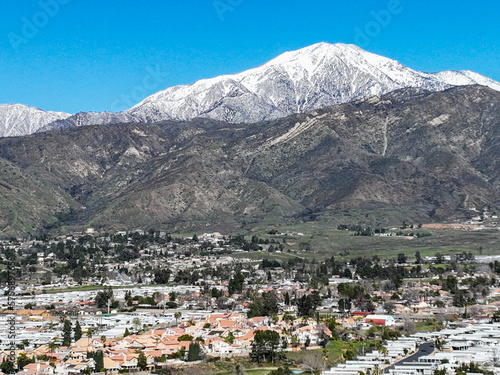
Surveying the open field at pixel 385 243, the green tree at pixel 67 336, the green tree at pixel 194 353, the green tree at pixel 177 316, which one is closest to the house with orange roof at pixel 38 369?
the green tree at pixel 67 336

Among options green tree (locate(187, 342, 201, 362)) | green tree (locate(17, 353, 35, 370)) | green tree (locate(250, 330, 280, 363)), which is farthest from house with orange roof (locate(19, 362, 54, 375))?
green tree (locate(250, 330, 280, 363))

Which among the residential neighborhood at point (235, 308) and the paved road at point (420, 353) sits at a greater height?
the residential neighborhood at point (235, 308)

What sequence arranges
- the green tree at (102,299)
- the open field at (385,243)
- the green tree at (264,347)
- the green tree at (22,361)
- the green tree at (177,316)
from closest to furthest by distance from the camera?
the green tree at (22,361)
the green tree at (264,347)
the green tree at (177,316)
the green tree at (102,299)
the open field at (385,243)

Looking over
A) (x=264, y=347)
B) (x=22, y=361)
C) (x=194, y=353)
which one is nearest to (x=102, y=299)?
(x=194, y=353)

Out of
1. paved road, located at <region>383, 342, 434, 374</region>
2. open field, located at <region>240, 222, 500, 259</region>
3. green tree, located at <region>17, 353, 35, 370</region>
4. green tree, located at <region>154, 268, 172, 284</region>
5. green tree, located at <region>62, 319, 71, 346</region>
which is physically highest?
open field, located at <region>240, 222, 500, 259</region>

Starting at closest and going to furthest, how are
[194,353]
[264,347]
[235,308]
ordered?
[194,353] < [264,347] < [235,308]

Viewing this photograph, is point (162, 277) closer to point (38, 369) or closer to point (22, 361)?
point (22, 361)

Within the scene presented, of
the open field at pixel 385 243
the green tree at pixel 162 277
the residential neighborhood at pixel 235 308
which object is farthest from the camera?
the open field at pixel 385 243

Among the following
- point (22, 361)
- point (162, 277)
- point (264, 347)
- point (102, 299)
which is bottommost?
point (264, 347)

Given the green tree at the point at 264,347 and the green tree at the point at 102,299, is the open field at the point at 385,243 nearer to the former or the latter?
the green tree at the point at 102,299

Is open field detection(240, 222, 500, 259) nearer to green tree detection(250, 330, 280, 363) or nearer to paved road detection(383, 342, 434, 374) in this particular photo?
paved road detection(383, 342, 434, 374)

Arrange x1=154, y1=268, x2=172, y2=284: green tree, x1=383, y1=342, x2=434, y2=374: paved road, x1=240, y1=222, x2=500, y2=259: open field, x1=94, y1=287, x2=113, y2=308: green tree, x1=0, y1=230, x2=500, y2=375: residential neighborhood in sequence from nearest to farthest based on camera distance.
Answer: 1. x1=383, y1=342, x2=434, y2=374: paved road
2. x1=0, y1=230, x2=500, y2=375: residential neighborhood
3. x1=94, y1=287, x2=113, y2=308: green tree
4. x1=154, y1=268, x2=172, y2=284: green tree
5. x1=240, y1=222, x2=500, y2=259: open field

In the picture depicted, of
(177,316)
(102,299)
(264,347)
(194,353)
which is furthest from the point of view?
(102,299)

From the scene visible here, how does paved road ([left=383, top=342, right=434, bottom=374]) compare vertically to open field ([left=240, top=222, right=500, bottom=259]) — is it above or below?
below
